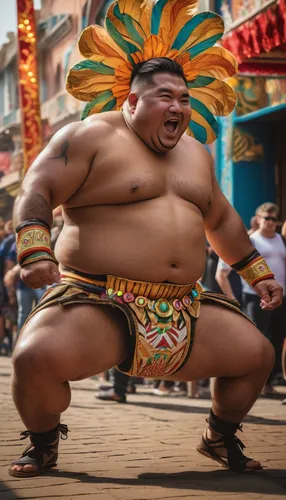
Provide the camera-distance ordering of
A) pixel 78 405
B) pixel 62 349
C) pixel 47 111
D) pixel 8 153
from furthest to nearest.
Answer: pixel 8 153 < pixel 47 111 < pixel 78 405 < pixel 62 349

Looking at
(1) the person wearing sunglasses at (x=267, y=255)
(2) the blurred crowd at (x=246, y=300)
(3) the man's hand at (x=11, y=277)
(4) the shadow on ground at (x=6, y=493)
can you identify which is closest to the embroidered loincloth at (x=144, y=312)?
(4) the shadow on ground at (x=6, y=493)

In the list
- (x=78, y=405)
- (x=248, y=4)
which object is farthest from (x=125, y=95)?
(x=248, y=4)

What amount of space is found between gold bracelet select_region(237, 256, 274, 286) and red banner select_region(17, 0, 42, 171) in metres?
7.13

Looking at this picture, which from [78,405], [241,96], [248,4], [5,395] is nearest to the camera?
[78,405]

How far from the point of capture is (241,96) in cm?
980

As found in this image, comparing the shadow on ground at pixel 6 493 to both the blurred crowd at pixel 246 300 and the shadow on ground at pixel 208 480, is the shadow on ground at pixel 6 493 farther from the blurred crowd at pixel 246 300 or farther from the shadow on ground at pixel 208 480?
the blurred crowd at pixel 246 300

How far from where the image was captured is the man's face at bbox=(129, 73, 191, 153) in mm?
4133

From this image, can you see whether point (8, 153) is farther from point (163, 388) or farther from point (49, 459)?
point (49, 459)

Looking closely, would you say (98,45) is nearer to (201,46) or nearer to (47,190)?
(201,46)

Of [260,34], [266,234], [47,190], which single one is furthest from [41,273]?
[260,34]

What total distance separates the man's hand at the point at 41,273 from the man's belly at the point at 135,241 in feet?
0.95

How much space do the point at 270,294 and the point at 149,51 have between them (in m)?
1.24

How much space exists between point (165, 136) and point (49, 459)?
1.46m

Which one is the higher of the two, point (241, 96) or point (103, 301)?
point (241, 96)
